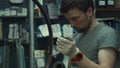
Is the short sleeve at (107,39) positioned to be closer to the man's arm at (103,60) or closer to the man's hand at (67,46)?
the man's arm at (103,60)

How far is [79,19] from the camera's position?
5.03 ft

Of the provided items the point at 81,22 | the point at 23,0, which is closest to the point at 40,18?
the point at 23,0

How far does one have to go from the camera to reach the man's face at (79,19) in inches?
60.1

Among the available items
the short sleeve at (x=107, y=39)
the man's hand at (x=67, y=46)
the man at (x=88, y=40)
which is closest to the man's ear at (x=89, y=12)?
the man at (x=88, y=40)

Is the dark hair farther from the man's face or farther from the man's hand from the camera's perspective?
the man's hand

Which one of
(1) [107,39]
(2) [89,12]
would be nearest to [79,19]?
(2) [89,12]

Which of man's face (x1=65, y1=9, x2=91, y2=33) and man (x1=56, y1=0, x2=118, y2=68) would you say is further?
man's face (x1=65, y1=9, x2=91, y2=33)

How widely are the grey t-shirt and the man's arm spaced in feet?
0.08

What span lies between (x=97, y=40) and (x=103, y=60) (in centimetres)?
11

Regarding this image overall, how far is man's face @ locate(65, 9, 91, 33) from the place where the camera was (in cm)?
153

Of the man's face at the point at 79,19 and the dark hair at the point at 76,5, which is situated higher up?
the dark hair at the point at 76,5

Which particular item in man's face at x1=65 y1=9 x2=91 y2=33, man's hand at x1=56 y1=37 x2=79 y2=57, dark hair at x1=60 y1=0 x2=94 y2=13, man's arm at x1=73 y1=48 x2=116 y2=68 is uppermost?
dark hair at x1=60 y1=0 x2=94 y2=13

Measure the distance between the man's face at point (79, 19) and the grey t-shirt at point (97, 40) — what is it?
41 mm

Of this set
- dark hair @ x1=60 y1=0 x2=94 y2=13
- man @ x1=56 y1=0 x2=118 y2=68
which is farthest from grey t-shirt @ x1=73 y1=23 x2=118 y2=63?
dark hair @ x1=60 y1=0 x2=94 y2=13
